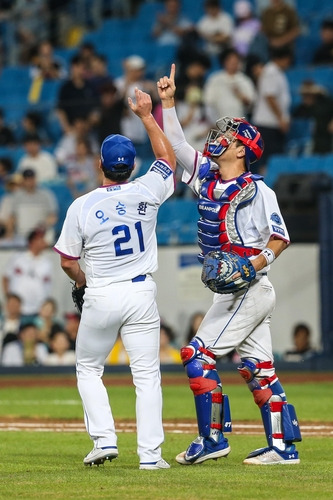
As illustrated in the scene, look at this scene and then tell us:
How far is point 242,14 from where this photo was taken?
2066 cm

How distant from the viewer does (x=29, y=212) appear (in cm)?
1855

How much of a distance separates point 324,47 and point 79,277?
12.6 meters

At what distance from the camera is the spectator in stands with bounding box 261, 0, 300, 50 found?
1948 cm

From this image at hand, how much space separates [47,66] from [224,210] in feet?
51.9

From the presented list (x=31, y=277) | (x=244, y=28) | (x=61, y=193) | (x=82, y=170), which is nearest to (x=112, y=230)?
(x=31, y=277)

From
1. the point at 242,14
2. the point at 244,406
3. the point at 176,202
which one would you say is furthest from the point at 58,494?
the point at 242,14

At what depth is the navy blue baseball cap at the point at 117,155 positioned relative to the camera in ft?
24.8

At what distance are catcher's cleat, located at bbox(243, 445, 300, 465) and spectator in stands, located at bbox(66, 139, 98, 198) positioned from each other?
12023mm

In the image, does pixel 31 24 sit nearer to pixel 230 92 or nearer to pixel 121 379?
pixel 230 92

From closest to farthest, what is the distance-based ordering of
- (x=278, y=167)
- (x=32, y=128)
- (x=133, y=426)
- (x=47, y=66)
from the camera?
(x=133, y=426)
(x=278, y=167)
(x=32, y=128)
(x=47, y=66)

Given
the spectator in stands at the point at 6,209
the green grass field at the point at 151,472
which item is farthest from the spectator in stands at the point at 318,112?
the green grass field at the point at 151,472

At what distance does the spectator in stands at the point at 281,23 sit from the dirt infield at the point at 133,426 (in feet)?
31.9

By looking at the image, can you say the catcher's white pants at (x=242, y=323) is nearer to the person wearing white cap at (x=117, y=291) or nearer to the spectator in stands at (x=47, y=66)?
the person wearing white cap at (x=117, y=291)

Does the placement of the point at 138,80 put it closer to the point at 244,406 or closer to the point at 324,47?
the point at 324,47
